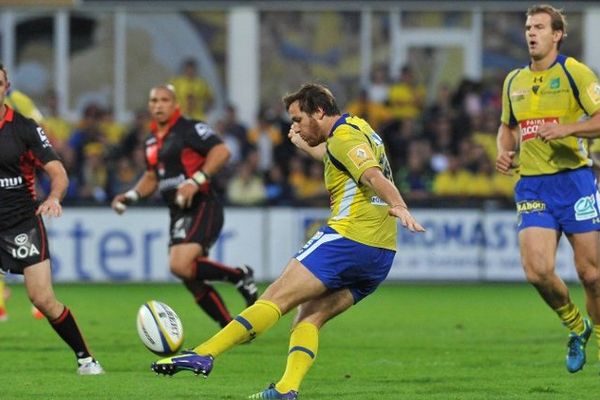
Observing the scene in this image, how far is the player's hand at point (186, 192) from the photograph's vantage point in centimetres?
1317

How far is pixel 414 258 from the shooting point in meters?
21.6

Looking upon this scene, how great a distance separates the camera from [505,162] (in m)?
10.9

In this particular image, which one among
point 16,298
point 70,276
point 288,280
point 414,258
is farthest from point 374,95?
point 288,280

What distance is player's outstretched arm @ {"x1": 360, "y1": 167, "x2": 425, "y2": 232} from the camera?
8492 mm

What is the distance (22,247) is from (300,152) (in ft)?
43.5

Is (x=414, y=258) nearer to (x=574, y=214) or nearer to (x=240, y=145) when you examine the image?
(x=240, y=145)

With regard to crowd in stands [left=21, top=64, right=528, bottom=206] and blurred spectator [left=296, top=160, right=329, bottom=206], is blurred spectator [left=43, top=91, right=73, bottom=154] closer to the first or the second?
crowd in stands [left=21, top=64, right=528, bottom=206]

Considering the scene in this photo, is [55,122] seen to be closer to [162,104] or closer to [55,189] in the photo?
[162,104]

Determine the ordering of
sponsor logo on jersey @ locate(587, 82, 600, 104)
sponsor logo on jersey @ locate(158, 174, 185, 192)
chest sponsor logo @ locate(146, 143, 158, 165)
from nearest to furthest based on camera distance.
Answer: sponsor logo on jersey @ locate(587, 82, 600, 104) < sponsor logo on jersey @ locate(158, 174, 185, 192) < chest sponsor logo @ locate(146, 143, 158, 165)

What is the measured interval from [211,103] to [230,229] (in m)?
5.74

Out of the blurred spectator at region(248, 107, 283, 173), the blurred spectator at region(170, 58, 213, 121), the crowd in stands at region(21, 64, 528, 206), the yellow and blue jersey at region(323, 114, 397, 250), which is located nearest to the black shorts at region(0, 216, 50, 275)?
the yellow and blue jersey at region(323, 114, 397, 250)

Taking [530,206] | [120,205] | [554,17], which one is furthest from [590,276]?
[120,205]

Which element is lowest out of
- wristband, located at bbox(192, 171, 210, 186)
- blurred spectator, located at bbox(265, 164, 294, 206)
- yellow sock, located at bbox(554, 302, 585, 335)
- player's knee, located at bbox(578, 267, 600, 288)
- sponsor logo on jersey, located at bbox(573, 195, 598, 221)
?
blurred spectator, located at bbox(265, 164, 294, 206)

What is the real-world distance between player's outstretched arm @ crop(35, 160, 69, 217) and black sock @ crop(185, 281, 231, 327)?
119 inches
